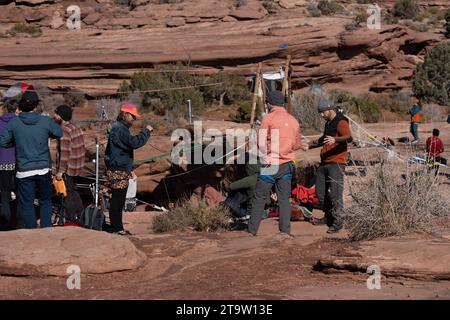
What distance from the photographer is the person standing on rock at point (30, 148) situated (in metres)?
7.71

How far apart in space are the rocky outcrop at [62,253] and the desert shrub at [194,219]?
→ 2.67 m

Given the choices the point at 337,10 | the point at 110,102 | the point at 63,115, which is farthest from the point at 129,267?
the point at 337,10

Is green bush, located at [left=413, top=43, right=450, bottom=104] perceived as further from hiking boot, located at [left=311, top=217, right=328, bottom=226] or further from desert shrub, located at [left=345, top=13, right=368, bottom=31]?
hiking boot, located at [left=311, top=217, right=328, bottom=226]

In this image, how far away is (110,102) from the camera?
26.1m

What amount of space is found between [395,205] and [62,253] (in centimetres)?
299

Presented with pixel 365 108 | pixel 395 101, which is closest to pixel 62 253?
pixel 365 108

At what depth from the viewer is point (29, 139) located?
7.72 m

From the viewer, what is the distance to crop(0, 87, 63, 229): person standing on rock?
7.71 meters

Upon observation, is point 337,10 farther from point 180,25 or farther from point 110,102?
point 110,102

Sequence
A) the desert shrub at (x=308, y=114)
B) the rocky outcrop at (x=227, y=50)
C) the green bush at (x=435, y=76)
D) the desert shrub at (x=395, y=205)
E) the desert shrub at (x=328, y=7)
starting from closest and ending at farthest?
the desert shrub at (x=395, y=205) < the desert shrub at (x=308, y=114) < the green bush at (x=435, y=76) < the rocky outcrop at (x=227, y=50) < the desert shrub at (x=328, y=7)

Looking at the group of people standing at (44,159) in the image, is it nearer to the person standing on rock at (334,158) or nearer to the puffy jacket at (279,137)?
the puffy jacket at (279,137)

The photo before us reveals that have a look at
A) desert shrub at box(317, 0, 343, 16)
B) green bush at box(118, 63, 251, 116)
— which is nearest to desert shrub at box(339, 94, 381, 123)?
green bush at box(118, 63, 251, 116)

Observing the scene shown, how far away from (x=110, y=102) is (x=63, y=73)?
4051 mm

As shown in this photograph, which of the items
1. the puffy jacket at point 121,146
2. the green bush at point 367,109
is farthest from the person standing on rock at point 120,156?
the green bush at point 367,109
